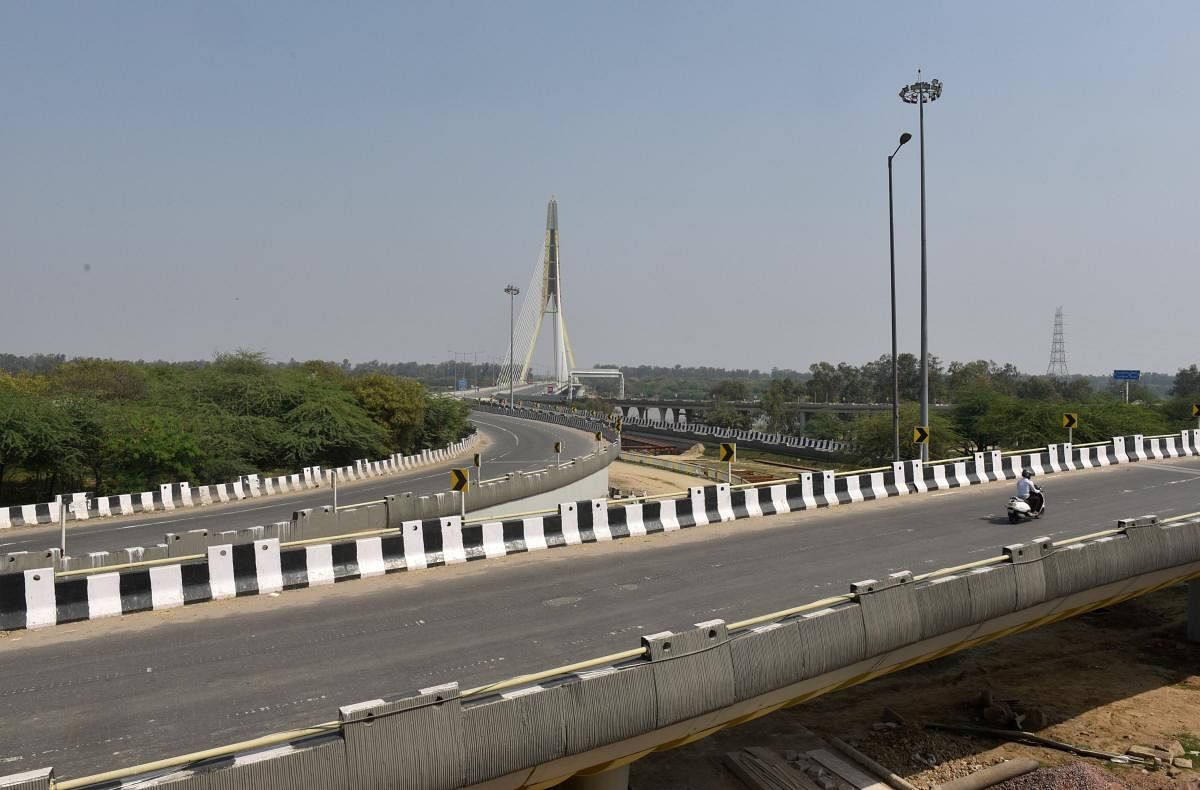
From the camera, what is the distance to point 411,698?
6.39m

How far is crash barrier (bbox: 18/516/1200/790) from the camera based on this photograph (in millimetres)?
6074

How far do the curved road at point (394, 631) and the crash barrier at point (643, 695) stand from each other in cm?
112

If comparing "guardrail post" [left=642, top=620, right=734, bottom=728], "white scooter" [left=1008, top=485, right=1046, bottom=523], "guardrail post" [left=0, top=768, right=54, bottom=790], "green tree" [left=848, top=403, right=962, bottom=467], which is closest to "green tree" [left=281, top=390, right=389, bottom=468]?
"white scooter" [left=1008, top=485, right=1046, bottom=523]

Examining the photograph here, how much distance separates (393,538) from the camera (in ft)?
43.1

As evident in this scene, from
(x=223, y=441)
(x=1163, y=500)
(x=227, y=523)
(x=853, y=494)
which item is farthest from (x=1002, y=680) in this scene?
(x=223, y=441)

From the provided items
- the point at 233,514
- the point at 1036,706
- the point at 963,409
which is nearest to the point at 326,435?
the point at 233,514

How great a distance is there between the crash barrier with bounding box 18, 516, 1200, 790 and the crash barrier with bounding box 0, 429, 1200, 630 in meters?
5.56

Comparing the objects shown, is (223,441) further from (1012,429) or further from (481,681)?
(1012,429)

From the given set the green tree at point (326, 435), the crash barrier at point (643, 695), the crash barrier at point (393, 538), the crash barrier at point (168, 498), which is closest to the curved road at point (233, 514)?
the crash barrier at point (168, 498)

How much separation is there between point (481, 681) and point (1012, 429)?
5392 centimetres

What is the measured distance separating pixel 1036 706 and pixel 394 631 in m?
13.0

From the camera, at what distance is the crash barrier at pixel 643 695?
607 centimetres

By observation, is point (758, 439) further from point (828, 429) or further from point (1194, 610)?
point (1194, 610)

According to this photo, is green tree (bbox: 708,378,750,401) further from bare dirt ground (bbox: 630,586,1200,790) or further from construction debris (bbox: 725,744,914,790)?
construction debris (bbox: 725,744,914,790)
